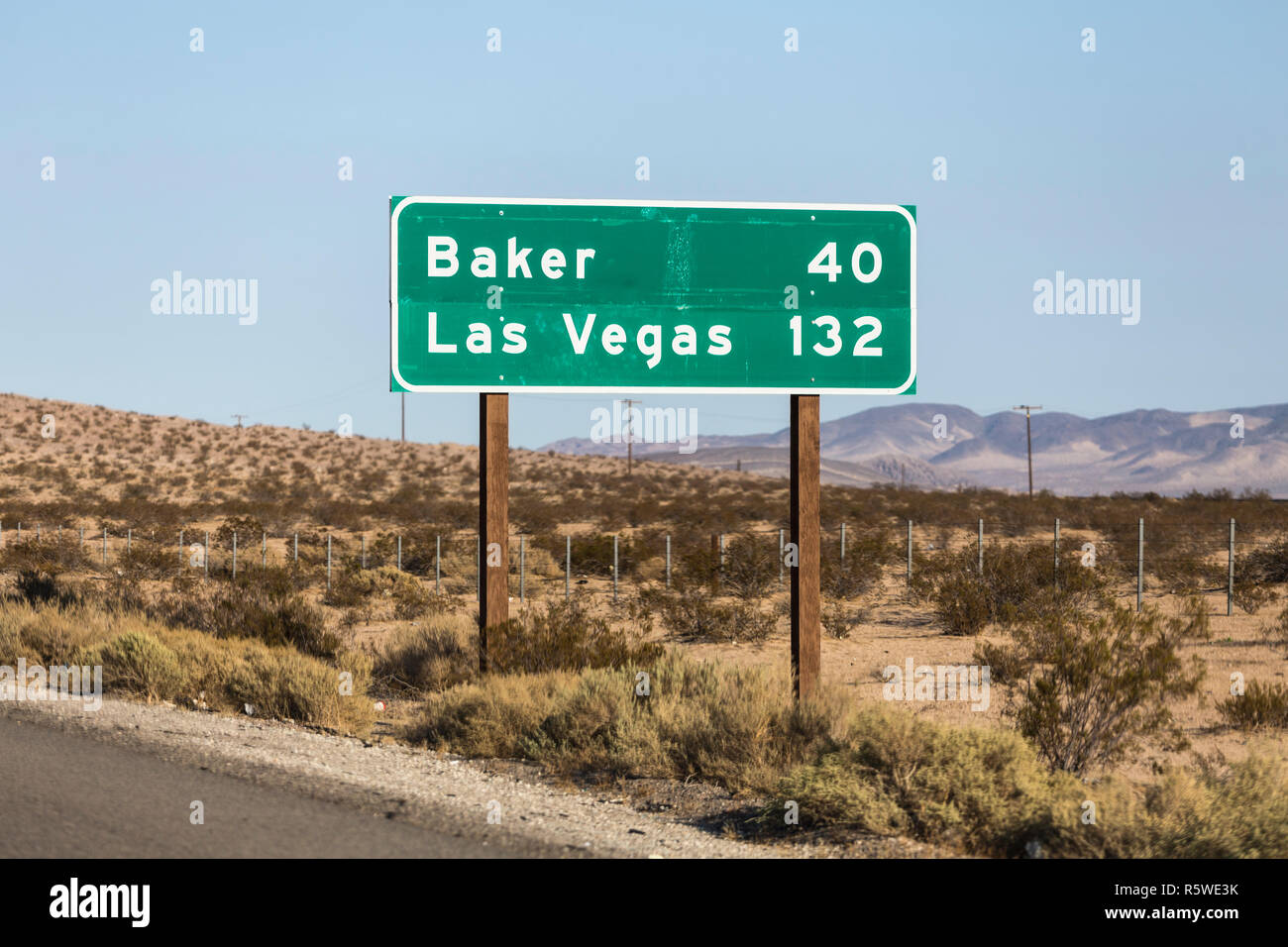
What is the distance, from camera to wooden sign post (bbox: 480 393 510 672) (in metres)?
12.3

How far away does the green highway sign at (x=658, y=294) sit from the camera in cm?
1205

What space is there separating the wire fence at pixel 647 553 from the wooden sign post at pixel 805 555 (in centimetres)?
1276

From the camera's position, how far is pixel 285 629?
619 inches

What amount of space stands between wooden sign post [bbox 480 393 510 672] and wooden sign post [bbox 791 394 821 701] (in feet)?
9.61

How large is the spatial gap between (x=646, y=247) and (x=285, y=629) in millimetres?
7304

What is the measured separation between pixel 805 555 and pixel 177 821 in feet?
21.3

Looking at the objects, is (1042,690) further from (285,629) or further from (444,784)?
(285,629)

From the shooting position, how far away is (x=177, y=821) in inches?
279

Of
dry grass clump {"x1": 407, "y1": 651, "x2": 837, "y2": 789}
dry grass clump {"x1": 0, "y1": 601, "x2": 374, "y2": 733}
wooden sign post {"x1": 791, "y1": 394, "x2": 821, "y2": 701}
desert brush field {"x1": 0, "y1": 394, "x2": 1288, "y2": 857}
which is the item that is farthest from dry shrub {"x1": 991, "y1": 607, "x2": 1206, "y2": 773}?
dry grass clump {"x1": 0, "y1": 601, "x2": 374, "y2": 733}

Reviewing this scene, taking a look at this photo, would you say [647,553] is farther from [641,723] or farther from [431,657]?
[641,723]

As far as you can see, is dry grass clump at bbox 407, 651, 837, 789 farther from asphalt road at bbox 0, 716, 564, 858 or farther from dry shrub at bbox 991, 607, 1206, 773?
asphalt road at bbox 0, 716, 564, 858

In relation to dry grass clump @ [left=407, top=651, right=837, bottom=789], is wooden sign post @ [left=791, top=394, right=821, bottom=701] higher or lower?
higher

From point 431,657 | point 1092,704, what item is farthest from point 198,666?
point 1092,704
